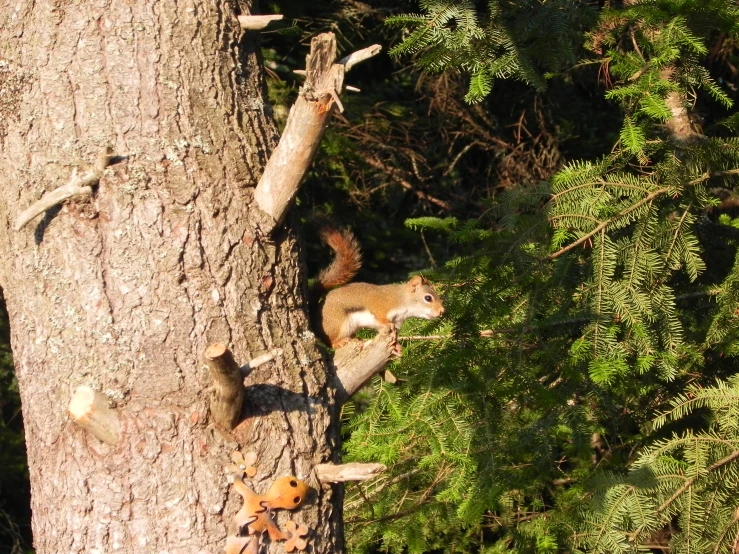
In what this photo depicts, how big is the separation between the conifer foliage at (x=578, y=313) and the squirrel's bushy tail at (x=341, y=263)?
24 centimetres

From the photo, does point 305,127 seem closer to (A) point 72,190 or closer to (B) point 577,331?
(A) point 72,190

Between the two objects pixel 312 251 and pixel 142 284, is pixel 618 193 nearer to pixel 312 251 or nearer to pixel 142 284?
pixel 142 284

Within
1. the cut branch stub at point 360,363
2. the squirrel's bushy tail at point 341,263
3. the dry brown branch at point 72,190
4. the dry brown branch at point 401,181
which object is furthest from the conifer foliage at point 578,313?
the dry brown branch at point 401,181

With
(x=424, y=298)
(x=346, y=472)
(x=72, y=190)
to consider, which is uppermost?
(x=72, y=190)

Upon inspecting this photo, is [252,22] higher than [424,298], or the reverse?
[252,22]

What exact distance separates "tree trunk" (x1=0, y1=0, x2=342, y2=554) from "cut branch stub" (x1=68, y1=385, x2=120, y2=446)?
21 mm

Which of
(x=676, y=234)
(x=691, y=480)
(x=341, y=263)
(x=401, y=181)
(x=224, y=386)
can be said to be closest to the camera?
(x=224, y=386)

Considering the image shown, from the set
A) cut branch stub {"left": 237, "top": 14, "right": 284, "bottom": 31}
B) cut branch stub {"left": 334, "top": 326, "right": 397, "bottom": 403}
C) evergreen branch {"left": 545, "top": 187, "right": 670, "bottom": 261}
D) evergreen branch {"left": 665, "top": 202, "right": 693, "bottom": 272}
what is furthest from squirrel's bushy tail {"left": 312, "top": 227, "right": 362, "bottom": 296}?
evergreen branch {"left": 665, "top": 202, "right": 693, "bottom": 272}

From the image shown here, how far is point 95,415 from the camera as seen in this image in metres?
1.56

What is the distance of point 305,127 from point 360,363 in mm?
557

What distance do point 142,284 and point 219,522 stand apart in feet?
1.57

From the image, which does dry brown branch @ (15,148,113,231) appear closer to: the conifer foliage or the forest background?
the forest background

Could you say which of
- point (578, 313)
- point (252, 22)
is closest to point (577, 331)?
point (578, 313)

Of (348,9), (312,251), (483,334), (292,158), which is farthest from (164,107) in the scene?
(348,9)
